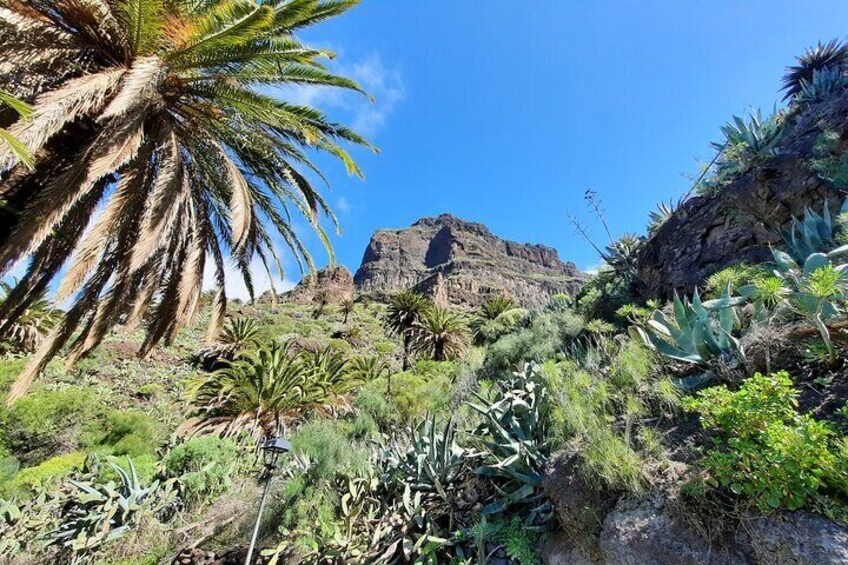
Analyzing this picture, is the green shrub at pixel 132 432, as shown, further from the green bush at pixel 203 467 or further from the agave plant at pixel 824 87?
the agave plant at pixel 824 87

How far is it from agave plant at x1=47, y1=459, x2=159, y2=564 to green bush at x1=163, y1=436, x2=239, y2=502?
561mm

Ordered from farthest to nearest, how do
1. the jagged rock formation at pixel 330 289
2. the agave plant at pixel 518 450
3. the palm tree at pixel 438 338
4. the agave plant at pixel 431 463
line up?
the jagged rock formation at pixel 330 289, the palm tree at pixel 438 338, the agave plant at pixel 431 463, the agave plant at pixel 518 450

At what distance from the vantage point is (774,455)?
7.53ft

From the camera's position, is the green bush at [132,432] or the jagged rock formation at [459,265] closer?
the green bush at [132,432]

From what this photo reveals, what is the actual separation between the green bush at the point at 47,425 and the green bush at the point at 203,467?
347 inches

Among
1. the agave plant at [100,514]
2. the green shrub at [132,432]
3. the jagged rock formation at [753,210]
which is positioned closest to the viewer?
the agave plant at [100,514]

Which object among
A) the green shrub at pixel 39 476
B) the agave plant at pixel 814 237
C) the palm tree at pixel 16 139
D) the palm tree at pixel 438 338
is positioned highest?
the palm tree at pixel 438 338

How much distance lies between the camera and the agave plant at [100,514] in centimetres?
581

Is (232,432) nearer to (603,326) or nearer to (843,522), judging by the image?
(603,326)

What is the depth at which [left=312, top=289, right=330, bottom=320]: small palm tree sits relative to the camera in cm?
4561

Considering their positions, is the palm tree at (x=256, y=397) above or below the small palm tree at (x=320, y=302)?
below

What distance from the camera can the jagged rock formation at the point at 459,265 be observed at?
7400cm

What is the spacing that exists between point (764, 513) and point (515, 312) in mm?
14324

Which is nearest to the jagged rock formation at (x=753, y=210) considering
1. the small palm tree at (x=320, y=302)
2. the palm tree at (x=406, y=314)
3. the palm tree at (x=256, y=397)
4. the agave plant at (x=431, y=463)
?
the agave plant at (x=431, y=463)
